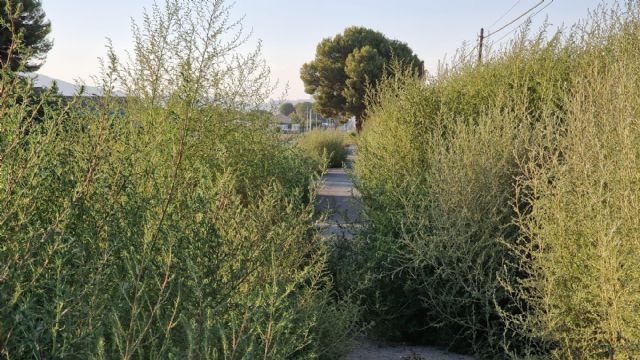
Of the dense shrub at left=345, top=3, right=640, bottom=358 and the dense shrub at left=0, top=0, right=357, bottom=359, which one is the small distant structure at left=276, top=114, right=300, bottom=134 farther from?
the dense shrub at left=0, top=0, right=357, bottom=359

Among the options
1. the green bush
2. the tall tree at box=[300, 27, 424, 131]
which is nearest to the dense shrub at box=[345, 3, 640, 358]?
the green bush

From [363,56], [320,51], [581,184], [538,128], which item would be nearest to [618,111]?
[581,184]

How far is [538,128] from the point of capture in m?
5.31

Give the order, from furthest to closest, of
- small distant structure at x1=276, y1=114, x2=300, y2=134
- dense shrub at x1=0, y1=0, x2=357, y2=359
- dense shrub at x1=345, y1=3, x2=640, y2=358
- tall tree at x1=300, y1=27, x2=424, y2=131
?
tall tree at x1=300, y1=27, x2=424, y2=131 < small distant structure at x1=276, y1=114, x2=300, y2=134 < dense shrub at x1=345, y1=3, x2=640, y2=358 < dense shrub at x1=0, y1=0, x2=357, y2=359

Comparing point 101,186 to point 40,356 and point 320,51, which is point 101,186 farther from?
point 320,51

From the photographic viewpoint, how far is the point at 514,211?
544cm

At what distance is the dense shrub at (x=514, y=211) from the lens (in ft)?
12.4

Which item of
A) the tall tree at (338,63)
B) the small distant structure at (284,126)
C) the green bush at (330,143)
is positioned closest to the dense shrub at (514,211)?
the small distant structure at (284,126)

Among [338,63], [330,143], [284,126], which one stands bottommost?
[284,126]

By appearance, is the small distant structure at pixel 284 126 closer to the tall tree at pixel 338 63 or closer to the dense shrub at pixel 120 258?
the dense shrub at pixel 120 258

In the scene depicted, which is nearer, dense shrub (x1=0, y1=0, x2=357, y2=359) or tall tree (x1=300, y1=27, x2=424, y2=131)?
dense shrub (x1=0, y1=0, x2=357, y2=359)

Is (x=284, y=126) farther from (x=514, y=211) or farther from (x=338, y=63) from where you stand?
(x=338, y=63)

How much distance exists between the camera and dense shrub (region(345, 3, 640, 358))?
3.77 meters

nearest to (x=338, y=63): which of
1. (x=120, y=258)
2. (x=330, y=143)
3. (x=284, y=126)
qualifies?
(x=330, y=143)
